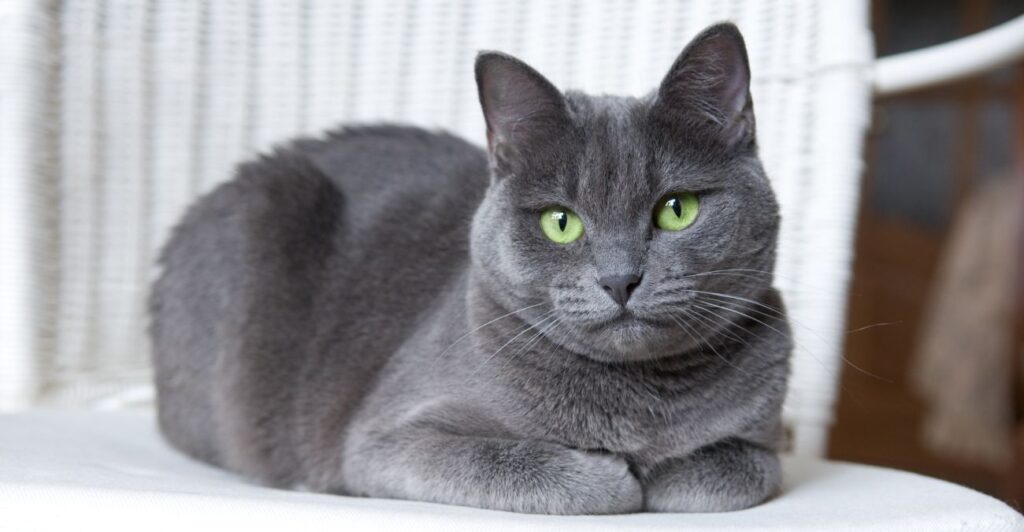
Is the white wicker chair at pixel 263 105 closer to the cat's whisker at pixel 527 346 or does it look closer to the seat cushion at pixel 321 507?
the seat cushion at pixel 321 507

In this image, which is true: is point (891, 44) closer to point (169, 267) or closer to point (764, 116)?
point (764, 116)

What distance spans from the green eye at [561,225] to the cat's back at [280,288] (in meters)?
0.30

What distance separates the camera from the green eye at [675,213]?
101 cm

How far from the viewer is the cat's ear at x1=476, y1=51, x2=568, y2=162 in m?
1.04

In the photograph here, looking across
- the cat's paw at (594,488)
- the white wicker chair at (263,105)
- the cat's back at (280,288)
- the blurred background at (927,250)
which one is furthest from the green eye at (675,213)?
the blurred background at (927,250)

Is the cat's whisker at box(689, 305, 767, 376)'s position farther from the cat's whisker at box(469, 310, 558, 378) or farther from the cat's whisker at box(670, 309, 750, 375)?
the cat's whisker at box(469, 310, 558, 378)

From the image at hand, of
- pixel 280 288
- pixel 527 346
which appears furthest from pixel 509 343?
pixel 280 288

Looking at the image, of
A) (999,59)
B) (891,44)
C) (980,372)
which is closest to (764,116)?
(999,59)

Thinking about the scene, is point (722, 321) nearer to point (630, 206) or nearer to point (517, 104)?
point (630, 206)

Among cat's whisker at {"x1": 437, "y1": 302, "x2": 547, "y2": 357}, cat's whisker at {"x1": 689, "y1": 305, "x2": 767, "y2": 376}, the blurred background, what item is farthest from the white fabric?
the blurred background

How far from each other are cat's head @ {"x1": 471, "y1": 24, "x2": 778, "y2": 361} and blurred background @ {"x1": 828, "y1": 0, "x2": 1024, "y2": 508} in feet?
6.87

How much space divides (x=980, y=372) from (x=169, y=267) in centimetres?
234

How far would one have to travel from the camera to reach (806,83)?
1.56m

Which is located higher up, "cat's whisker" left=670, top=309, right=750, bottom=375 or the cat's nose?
the cat's nose
